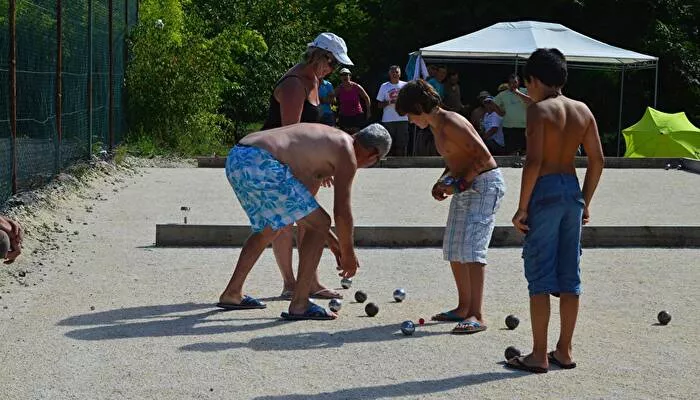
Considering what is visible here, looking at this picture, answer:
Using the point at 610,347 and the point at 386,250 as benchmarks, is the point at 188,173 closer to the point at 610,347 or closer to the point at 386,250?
the point at 386,250

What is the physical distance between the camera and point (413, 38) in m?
29.6

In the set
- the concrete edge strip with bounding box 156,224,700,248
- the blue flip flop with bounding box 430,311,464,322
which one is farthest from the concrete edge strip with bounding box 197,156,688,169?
the blue flip flop with bounding box 430,311,464,322

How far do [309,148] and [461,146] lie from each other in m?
0.90

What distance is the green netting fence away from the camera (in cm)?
1123

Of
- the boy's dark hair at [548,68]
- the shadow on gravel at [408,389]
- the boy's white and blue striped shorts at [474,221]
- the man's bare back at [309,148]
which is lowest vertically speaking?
the shadow on gravel at [408,389]

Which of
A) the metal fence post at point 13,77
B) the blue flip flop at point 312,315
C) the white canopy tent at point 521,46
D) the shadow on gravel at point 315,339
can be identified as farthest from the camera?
the white canopy tent at point 521,46

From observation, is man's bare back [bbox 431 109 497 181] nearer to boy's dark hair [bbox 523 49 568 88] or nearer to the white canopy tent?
boy's dark hair [bbox 523 49 568 88]

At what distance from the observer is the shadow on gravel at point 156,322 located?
7316mm

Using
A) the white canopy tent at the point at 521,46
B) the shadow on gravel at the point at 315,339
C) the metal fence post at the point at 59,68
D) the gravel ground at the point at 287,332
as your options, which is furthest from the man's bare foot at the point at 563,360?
the white canopy tent at the point at 521,46

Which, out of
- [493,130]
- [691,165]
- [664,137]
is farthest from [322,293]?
[664,137]

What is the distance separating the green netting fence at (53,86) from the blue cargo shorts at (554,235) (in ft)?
19.5

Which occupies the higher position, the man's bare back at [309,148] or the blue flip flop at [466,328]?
the man's bare back at [309,148]

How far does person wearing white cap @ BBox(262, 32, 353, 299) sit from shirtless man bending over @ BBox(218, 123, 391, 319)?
756mm

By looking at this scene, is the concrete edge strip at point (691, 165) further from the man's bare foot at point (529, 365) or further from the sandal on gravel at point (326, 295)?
the man's bare foot at point (529, 365)
